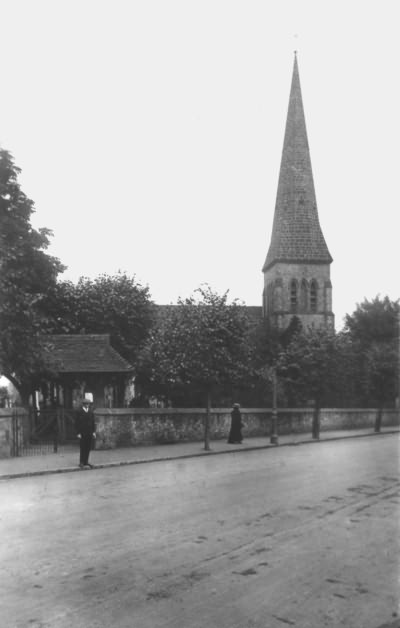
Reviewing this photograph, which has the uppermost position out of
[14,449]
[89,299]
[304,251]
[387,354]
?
[304,251]

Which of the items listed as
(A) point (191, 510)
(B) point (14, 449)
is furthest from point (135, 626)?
(B) point (14, 449)

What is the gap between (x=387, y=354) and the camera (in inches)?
1763

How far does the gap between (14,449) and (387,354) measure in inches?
1153

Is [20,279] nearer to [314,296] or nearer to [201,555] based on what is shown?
[201,555]

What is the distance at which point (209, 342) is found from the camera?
84.9ft

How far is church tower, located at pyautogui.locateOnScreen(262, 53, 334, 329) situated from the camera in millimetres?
78938

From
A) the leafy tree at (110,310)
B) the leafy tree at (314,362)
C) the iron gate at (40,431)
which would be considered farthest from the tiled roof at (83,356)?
the leafy tree at (110,310)

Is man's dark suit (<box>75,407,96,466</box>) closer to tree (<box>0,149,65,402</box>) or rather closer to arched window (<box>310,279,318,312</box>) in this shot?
tree (<box>0,149,65,402</box>)

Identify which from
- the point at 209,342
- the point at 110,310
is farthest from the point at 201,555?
the point at 110,310

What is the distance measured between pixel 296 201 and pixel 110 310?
1445 inches

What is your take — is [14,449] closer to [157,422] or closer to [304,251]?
[157,422]

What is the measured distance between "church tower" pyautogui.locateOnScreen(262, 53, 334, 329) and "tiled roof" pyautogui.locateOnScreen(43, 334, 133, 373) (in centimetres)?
5058

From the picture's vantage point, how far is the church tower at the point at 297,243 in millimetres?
78938

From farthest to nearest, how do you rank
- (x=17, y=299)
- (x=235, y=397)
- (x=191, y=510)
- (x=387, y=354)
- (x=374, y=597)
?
1. (x=387, y=354)
2. (x=235, y=397)
3. (x=17, y=299)
4. (x=191, y=510)
5. (x=374, y=597)
